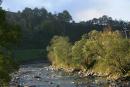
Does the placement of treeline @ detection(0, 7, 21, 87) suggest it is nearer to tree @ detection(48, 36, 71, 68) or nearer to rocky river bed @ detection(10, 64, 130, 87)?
rocky river bed @ detection(10, 64, 130, 87)

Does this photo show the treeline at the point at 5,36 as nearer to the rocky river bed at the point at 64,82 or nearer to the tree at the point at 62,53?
the rocky river bed at the point at 64,82

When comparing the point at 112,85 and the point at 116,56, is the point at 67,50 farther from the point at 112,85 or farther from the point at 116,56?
the point at 112,85

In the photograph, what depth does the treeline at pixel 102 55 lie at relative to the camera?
277 feet

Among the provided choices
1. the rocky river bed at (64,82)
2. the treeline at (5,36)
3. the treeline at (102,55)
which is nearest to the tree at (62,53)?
the treeline at (102,55)

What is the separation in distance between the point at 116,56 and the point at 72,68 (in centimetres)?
3431

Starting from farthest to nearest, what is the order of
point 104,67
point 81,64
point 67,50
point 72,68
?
point 67,50, point 72,68, point 81,64, point 104,67

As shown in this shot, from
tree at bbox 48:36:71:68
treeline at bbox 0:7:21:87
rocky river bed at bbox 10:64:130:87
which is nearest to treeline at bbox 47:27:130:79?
tree at bbox 48:36:71:68

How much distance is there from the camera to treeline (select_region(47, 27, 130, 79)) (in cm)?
8456

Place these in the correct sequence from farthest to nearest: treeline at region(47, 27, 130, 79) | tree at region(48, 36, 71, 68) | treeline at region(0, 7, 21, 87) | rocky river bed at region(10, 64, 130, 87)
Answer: tree at region(48, 36, 71, 68)
treeline at region(47, 27, 130, 79)
rocky river bed at region(10, 64, 130, 87)
treeline at region(0, 7, 21, 87)

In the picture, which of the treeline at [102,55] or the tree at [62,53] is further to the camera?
the tree at [62,53]

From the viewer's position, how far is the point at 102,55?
93.8 meters

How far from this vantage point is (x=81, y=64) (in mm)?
110438

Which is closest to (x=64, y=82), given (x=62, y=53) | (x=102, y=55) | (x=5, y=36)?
(x=102, y=55)

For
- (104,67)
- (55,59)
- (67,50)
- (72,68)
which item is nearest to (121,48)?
(104,67)
